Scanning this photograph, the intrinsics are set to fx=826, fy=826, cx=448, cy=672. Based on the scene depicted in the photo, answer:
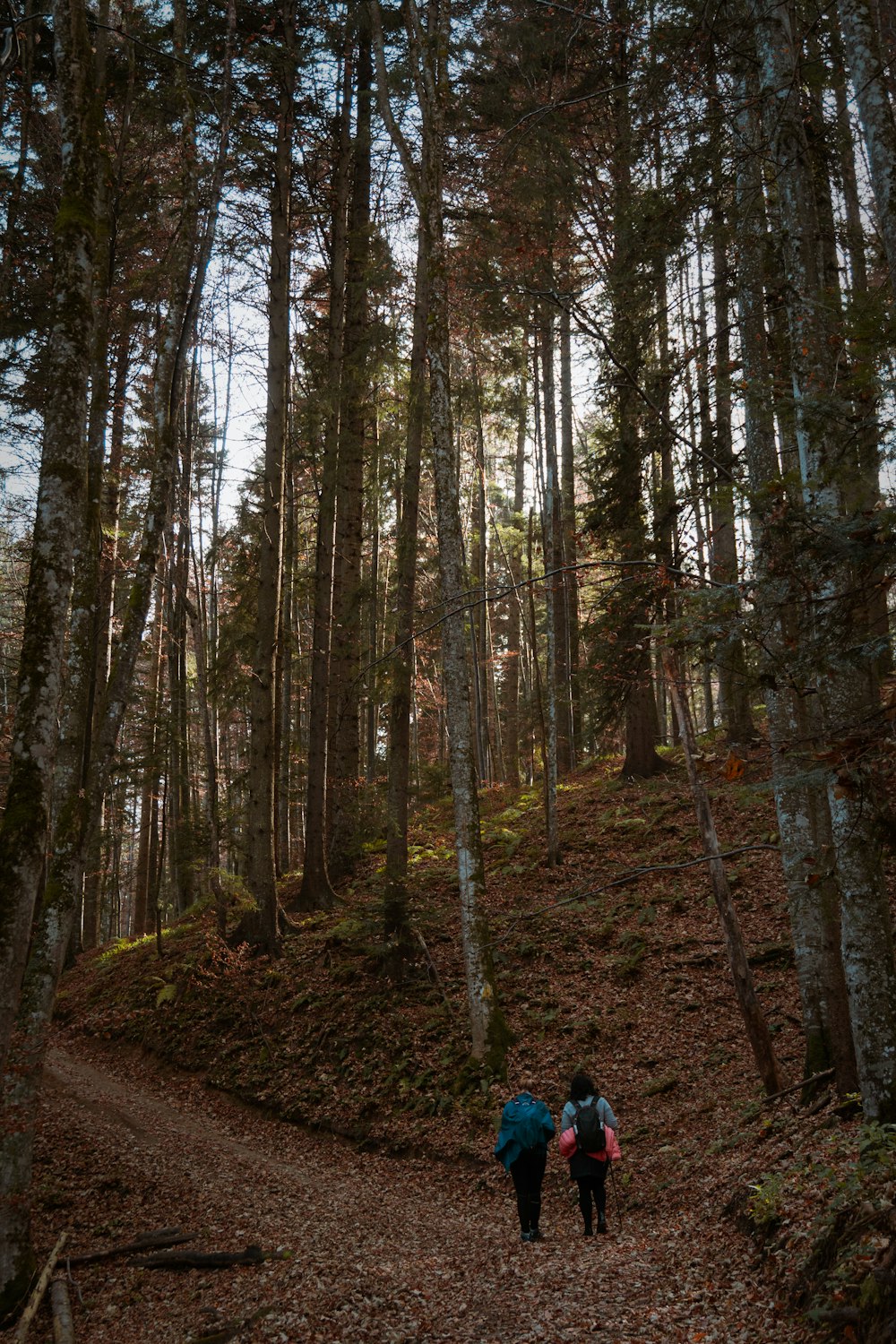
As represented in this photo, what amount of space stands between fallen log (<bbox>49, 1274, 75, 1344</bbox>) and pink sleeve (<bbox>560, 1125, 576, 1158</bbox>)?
4.10 metres

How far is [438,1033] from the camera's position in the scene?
38.4 feet

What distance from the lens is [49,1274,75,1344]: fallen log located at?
602cm

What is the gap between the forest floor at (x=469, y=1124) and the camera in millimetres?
5590

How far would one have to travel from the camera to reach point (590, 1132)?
7461mm

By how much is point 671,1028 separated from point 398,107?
578 inches

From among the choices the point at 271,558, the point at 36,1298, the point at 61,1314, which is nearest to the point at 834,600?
the point at 61,1314

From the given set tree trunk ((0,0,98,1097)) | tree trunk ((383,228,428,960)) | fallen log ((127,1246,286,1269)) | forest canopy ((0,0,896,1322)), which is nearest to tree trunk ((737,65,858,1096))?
forest canopy ((0,0,896,1322))

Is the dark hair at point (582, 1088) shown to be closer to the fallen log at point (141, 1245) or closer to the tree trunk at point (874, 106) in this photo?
the fallen log at point (141, 1245)

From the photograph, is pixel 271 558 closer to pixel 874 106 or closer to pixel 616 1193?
pixel 616 1193

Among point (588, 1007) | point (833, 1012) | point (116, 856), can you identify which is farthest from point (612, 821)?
point (116, 856)

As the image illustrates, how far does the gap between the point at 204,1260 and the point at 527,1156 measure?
119 inches

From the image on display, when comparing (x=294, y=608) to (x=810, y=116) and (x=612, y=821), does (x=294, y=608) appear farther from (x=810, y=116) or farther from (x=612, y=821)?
(x=810, y=116)

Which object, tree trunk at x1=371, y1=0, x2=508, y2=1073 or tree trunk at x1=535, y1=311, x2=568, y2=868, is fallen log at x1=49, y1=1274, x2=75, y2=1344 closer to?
tree trunk at x1=371, y1=0, x2=508, y2=1073

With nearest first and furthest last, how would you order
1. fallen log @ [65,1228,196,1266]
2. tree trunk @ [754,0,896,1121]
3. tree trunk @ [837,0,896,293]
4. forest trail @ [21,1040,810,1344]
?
tree trunk @ [754,0,896,1121], tree trunk @ [837,0,896,293], forest trail @ [21,1040,810,1344], fallen log @ [65,1228,196,1266]
